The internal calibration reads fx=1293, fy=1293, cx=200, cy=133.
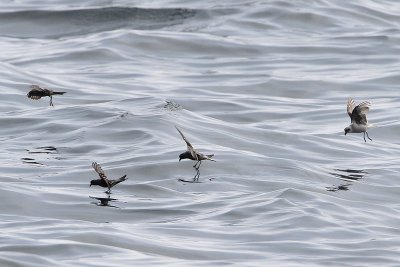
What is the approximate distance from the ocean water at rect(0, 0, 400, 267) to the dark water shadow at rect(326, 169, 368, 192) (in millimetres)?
24

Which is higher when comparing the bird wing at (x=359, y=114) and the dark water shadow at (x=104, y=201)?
the bird wing at (x=359, y=114)

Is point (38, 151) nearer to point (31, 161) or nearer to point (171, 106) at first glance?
point (31, 161)

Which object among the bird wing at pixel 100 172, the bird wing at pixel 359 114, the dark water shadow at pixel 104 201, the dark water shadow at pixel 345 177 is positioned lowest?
the dark water shadow at pixel 104 201

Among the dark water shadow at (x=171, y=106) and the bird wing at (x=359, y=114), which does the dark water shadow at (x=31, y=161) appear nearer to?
the dark water shadow at (x=171, y=106)

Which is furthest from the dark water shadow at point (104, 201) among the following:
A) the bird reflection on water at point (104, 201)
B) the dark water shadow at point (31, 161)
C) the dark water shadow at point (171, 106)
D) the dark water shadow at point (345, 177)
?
the dark water shadow at point (171, 106)

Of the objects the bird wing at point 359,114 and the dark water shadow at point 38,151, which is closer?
the bird wing at point 359,114

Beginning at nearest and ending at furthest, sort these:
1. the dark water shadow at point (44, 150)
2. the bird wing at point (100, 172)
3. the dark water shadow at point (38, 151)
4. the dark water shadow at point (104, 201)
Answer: the bird wing at point (100, 172), the dark water shadow at point (104, 201), the dark water shadow at point (38, 151), the dark water shadow at point (44, 150)

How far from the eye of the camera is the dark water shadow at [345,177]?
14.3 metres

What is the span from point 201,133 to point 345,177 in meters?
2.83

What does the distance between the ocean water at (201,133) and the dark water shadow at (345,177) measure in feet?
0.08

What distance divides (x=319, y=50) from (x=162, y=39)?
3054 millimetres

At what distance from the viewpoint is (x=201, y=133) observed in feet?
56.4

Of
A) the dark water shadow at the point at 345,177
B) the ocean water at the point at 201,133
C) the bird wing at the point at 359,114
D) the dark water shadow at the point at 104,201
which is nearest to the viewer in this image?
the ocean water at the point at 201,133

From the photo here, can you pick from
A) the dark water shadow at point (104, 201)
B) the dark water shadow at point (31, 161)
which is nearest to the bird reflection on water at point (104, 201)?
the dark water shadow at point (104, 201)
